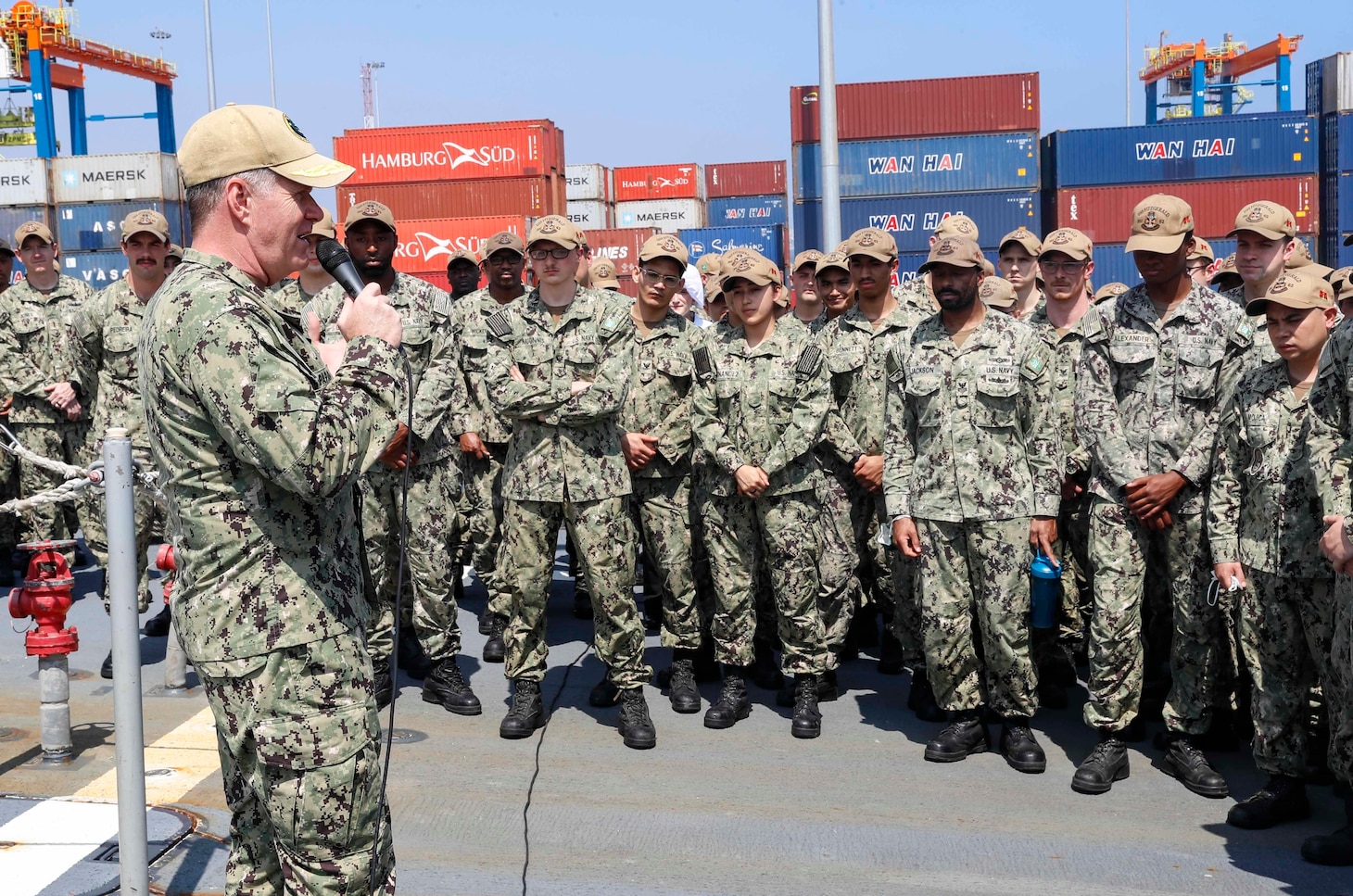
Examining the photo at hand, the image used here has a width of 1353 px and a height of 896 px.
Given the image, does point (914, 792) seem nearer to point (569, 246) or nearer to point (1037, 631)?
point (1037, 631)

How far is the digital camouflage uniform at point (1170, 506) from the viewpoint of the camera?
4.67 metres

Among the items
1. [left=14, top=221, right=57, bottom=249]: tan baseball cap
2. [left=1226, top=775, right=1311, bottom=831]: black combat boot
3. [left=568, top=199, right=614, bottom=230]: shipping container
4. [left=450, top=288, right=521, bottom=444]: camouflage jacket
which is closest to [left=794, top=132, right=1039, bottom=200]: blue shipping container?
[left=568, top=199, right=614, bottom=230]: shipping container

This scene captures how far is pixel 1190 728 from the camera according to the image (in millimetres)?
4688

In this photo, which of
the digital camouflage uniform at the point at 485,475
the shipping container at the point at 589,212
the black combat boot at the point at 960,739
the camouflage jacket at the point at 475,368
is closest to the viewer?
the black combat boot at the point at 960,739

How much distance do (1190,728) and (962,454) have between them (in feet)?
4.45

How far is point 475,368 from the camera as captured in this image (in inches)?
253

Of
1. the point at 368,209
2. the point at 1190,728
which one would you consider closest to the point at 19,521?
the point at 368,209

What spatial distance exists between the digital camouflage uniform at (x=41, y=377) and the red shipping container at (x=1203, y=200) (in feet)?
69.5

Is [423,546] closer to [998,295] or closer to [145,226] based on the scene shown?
[145,226]

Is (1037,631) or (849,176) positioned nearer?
(1037,631)

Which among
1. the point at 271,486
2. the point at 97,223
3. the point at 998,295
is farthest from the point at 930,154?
the point at 271,486

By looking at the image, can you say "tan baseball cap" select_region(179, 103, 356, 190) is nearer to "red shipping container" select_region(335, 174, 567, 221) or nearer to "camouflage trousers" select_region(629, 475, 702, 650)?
"camouflage trousers" select_region(629, 475, 702, 650)

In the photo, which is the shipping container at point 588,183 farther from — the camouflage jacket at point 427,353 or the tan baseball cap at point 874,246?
the camouflage jacket at point 427,353

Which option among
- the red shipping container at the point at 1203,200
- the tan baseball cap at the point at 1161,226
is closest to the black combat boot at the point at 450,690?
the tan baseball cap at the point at 1161,226
